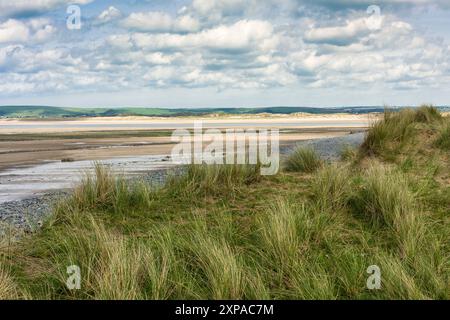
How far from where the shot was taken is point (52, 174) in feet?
57.3

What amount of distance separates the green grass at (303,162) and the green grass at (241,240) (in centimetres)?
108

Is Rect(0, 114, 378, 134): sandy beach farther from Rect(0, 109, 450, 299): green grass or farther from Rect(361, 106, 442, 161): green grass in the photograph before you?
Rect(0, 109, 450, 299): green grass

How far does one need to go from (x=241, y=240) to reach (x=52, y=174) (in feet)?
40.8

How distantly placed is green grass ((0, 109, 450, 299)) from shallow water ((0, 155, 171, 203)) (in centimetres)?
291

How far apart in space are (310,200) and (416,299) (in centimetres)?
357

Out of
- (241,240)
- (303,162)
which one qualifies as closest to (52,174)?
(303,162)

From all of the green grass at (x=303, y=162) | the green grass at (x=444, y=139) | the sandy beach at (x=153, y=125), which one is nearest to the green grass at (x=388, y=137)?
the green grass at (x=444, y=139)

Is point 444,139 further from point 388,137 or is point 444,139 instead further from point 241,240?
point 241,240

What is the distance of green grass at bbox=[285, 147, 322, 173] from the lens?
1106cm

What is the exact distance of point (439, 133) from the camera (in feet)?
40.9

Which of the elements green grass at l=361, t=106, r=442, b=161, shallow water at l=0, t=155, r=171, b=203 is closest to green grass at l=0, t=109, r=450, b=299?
green grass at l=361, t=106, r=442, b=161

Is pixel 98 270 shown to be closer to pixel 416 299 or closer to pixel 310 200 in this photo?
pixel 416 299
